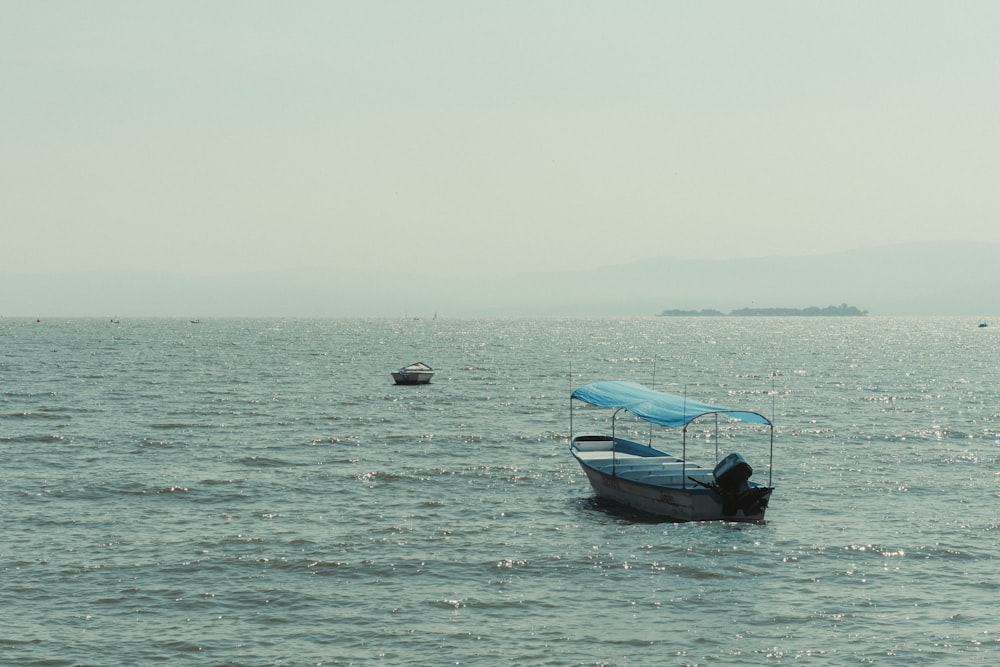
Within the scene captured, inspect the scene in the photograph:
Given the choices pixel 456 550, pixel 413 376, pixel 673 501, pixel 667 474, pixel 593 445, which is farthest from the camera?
pixel 413 376

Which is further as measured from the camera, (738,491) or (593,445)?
(593,445)

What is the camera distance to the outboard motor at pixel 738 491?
3556cm

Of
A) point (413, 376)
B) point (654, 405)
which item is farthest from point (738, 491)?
point (413, 376)

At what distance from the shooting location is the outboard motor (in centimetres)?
3556

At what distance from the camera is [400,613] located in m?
24.7

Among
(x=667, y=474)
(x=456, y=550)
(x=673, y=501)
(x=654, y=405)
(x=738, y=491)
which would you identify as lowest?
(x=456, y=550)

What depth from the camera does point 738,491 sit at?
117 feet

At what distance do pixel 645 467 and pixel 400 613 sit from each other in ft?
57.5

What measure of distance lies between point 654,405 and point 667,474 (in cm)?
347

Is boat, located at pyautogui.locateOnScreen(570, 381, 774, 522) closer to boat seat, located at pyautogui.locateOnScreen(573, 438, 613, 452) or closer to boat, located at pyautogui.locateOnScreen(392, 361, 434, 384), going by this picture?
boat seat, located at pyautogui.locateOnScreen(573, 438, 613, 452)

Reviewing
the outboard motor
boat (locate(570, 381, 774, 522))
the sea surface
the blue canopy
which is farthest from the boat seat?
the outboard motor

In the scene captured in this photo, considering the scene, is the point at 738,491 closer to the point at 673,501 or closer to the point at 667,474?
the point at 673,501

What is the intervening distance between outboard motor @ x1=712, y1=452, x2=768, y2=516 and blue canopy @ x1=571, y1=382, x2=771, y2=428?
1.91 meters

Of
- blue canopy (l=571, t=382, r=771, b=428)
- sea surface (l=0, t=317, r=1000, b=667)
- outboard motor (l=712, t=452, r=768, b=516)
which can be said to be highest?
blue canopy (l=571, t=382, r=771, b=428)
